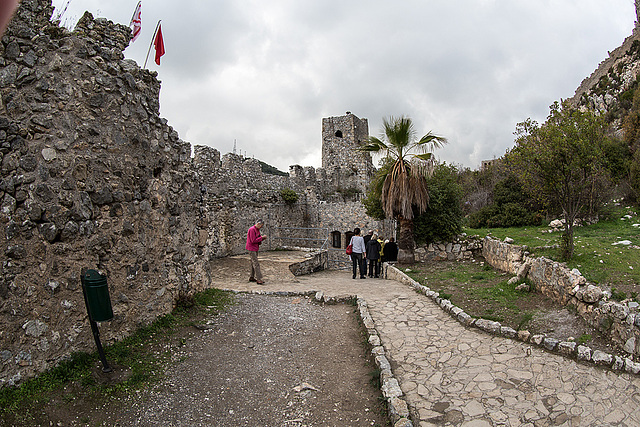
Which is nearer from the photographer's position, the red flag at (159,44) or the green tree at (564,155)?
the red flag at (159,44)

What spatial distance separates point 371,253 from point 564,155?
690 cm

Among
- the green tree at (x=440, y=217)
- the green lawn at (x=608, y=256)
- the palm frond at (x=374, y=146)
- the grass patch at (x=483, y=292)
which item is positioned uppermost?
the palm frond at (x=374, y=146)

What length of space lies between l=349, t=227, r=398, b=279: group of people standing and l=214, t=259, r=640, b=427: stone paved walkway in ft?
21.1

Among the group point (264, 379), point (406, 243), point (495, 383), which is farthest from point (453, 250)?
point (264, 379)

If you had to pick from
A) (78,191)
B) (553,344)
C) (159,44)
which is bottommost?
(553,344)

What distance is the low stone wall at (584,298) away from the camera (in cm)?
504

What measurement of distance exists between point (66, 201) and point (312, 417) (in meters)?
3.79

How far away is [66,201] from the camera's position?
4484 mm

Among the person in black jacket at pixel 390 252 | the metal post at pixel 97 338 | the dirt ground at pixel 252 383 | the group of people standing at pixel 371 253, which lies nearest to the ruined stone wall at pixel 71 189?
the metal post at pixel 97 338

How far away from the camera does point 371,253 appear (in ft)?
45.5

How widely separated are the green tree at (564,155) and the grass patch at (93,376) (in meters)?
8.41

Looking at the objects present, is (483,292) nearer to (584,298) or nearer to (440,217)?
(584,298)

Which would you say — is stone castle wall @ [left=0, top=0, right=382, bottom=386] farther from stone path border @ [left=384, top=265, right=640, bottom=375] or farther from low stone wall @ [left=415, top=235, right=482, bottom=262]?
low stone wall @ [left=415, top=235, right=482, bottom=262]

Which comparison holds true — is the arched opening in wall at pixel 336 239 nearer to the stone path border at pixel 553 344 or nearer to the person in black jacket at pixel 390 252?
the person in black jacket at pixel 390 252
